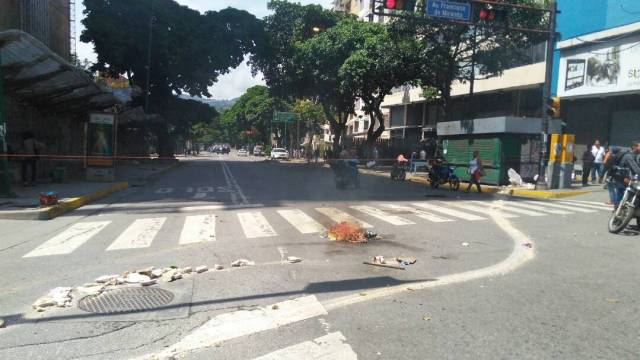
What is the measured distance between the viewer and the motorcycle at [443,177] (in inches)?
826

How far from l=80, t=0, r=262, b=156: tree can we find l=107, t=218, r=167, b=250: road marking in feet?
99.7

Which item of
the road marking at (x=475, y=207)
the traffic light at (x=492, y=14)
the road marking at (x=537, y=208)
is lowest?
the road marking at (x=475, y=207)

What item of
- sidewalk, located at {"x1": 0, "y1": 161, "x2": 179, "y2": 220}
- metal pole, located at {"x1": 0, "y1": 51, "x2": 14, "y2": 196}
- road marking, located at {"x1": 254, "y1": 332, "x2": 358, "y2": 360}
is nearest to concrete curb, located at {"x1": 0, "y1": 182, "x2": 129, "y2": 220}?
sidewalk, located at {"x1": 0, "y1": 161, "x2": 179, "y2": 220}

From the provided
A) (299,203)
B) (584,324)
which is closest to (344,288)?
(584,324)

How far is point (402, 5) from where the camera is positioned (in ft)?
51.4

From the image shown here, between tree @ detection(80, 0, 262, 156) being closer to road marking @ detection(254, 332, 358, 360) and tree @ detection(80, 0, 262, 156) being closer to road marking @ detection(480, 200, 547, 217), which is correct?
road marking @ detection(480, 200, 547, 217)

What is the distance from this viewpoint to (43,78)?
16500 millimetres

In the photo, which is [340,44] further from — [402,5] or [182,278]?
[182,278]

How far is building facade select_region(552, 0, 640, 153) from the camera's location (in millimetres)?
23594

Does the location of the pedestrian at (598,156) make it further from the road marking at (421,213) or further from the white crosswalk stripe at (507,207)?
the road marking at (421,213)

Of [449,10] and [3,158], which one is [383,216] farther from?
[3,158]

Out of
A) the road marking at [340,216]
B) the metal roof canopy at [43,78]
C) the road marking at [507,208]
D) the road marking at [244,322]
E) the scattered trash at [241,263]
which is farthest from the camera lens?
the road marking at [507,208]

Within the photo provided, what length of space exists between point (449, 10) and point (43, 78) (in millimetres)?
13240

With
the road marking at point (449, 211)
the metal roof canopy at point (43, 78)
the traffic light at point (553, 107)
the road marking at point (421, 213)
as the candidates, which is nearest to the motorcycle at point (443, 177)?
the traffic light at point (553, 107)
